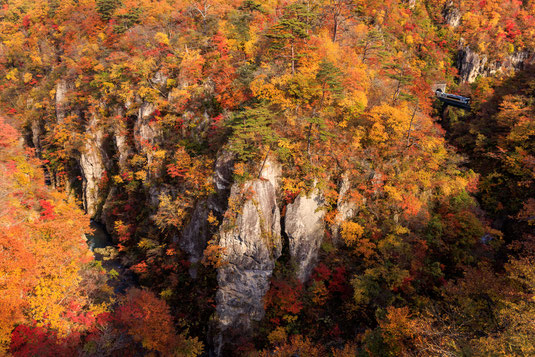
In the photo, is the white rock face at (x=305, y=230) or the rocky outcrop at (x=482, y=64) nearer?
the white rock face at (x=305, y=230)

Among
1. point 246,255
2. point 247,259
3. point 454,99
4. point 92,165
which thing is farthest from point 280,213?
point 454,99

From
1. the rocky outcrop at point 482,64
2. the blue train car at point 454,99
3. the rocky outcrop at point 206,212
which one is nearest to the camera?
the rocky outcrop at point 206,212

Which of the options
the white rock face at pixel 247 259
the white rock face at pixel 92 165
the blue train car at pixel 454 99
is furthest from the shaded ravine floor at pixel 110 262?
the blue train car at pixel 454 99

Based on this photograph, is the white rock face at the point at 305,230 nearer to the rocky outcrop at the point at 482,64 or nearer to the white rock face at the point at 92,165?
the white rock face at the point at 92,165

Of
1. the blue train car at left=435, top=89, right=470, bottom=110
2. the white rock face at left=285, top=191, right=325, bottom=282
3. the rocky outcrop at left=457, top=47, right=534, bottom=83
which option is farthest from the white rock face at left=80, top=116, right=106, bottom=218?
the rocky outcrop at left=457, top=47, right=534, bottom=83

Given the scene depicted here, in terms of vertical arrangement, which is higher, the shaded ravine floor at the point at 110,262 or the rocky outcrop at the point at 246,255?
the rocky outcrop at the point at 246,255

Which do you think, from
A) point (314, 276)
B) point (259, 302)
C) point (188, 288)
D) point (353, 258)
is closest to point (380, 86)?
point (353, 258)

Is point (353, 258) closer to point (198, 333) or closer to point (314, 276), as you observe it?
point (314, 276)
